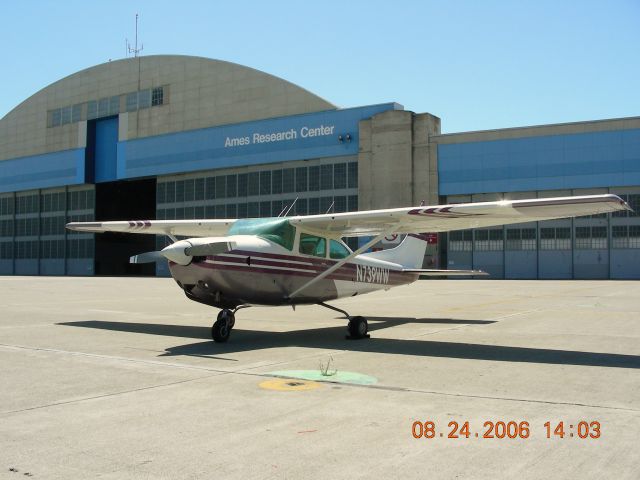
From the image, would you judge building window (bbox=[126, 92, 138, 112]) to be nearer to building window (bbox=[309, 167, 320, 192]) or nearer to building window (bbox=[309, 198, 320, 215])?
building window (bbox=[309, 167, 320, 192])

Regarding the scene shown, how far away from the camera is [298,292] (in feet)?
41.9

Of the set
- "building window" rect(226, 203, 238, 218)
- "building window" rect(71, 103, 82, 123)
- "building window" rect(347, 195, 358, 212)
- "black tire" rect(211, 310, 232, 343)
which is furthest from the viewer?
"building window" rect(71, 103, 82, 123)

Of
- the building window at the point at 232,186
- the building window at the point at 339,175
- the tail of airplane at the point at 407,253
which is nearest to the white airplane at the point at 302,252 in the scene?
the tail of airplane at the point at 407,253

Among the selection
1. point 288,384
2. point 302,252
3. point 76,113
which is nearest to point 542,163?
point 302,252

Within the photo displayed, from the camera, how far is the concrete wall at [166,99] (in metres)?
62.2

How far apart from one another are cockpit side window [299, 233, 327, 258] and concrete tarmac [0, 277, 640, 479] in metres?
1.84

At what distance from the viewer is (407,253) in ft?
56.9

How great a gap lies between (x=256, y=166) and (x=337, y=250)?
167ft

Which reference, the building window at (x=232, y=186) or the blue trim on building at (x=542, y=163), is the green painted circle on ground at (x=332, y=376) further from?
the building window at (x=232, y=186)

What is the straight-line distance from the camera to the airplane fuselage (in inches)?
436

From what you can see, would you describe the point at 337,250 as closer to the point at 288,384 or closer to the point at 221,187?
the point at 288,384

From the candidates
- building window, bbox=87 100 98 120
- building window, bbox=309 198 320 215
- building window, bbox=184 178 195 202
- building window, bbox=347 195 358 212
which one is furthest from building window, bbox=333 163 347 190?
building window, bbox=87 100 98 120

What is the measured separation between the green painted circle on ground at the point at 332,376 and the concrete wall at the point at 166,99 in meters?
53.4

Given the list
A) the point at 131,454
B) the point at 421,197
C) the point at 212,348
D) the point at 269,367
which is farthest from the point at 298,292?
the point at 421,197
